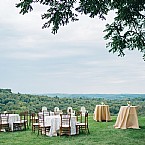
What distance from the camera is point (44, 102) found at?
72.7 feet

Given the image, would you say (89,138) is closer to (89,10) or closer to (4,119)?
(4,119)

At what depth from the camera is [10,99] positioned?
21594 mm

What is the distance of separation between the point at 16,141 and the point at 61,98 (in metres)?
13.4

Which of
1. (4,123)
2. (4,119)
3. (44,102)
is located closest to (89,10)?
(4,123)

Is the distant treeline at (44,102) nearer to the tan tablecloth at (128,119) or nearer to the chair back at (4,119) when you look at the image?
the chair back at (4,119)

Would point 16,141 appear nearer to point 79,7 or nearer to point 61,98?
point 79,7

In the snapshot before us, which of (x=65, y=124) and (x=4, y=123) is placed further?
(x=4, y=123)

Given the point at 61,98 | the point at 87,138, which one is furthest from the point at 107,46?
the point at 61,98

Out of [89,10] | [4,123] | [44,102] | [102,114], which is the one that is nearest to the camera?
[89,10]

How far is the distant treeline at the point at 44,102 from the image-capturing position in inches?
786

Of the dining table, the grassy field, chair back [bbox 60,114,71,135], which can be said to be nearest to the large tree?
the grassy field

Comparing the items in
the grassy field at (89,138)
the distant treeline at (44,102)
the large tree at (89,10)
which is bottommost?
the grassy field at (89,138)

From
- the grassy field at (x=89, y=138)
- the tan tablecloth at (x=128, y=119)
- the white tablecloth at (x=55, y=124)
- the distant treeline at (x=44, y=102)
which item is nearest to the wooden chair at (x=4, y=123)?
the grassy field at (x=89, y=138)

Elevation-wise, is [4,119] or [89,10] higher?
[89,10]
